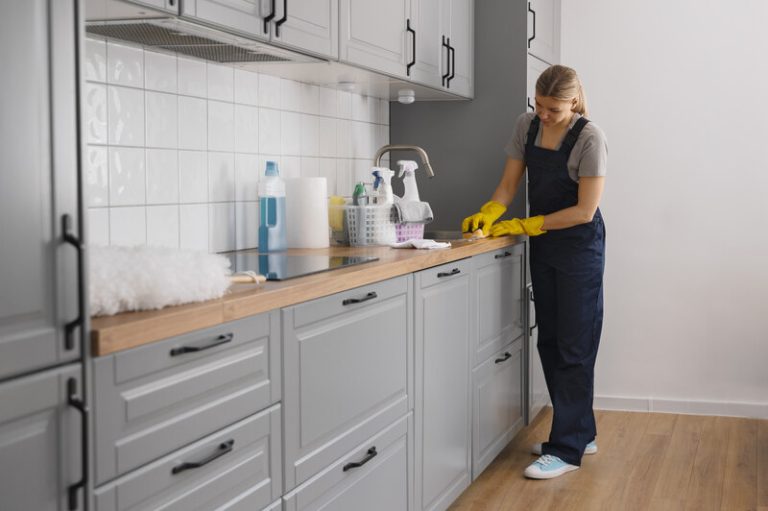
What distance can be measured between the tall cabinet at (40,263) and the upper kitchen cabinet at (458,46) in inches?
95.5

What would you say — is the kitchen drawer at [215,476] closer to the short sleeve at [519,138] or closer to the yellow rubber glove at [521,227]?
the yellow rubber glove at [521,227]

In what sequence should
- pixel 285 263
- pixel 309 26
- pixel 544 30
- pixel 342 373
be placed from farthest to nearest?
pixel 544 30 → pixel 309 26 → pixel 285 263 → pixel 342 373

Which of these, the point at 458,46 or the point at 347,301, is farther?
the point at 458,46

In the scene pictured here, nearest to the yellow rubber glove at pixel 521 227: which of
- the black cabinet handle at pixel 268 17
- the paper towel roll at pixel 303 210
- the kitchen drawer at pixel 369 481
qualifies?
the paper towel roll at pixel 303 210

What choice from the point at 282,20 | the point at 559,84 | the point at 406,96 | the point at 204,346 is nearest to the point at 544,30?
the point at 406,96

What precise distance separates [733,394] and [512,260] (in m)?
1.40

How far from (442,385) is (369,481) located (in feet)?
1.99

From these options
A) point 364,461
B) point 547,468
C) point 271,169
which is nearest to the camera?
point 364,461

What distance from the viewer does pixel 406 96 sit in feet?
11.9

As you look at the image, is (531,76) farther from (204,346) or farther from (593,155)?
(204,346)

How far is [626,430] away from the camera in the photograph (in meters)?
3.99

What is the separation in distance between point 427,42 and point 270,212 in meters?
1.03

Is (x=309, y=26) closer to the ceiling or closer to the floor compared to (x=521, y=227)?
closer to the ceiling

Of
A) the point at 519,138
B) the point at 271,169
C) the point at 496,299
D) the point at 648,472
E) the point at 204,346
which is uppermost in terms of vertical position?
the point at 519,138
